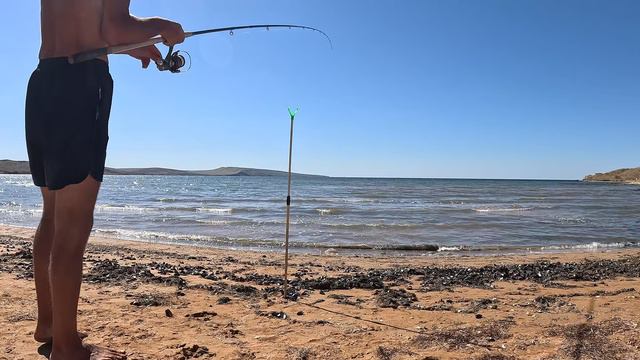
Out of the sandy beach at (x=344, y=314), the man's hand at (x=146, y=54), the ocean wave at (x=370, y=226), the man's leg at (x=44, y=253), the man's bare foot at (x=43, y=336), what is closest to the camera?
the man's leg at (x=44, y=253)

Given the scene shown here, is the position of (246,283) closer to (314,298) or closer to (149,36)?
(314,298)

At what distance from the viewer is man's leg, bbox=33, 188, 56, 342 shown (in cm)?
281

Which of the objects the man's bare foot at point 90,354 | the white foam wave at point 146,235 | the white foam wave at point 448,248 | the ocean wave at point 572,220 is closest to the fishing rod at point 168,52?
the man's bare foot at point 90,354

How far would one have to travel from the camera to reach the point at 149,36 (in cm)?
254

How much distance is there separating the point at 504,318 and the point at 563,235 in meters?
12.7

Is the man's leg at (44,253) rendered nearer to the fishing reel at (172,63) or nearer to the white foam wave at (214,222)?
the fishing reel at (172,63)

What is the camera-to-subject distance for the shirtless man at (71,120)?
2.36m

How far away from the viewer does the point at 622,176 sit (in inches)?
4683

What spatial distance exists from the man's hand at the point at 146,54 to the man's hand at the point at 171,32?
1.45ft

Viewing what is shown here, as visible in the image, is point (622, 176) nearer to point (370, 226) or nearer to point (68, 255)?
point (370, 226)

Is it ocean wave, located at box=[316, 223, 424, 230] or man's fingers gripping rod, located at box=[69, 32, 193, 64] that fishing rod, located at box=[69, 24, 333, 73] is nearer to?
man's fingers gripping rod, located at box=[69, 32, 193, 64]

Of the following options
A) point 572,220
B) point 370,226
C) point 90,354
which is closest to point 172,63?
point 90,354

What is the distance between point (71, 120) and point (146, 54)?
85 centimetres

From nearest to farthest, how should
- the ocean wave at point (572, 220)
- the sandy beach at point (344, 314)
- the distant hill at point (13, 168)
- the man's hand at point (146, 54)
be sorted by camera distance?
the man's hand at point (146, 54)
the sandy beach at point (344, 314)
the ocean wave at point (572, 220)
the distant hill at point (13, 168)
